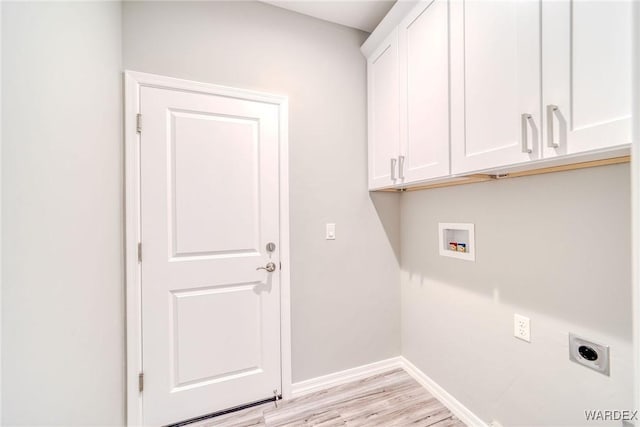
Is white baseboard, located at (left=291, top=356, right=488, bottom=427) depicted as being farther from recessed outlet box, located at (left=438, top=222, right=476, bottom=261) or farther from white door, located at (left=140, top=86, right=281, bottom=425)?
recessed outlet box, located at (left=438, top=222, right=476, bottom=261)

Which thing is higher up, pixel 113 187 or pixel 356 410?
pixel 113 187

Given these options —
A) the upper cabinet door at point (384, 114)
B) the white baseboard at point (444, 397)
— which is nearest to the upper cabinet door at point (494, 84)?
the upper cabinet door at point (384, 114)

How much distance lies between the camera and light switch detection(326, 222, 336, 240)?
1922 millimetres

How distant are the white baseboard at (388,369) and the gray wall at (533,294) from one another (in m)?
0.05

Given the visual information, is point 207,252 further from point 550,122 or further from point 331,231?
point 550,122

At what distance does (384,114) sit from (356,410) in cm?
193

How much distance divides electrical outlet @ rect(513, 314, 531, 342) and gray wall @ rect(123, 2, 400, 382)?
2.92 feet

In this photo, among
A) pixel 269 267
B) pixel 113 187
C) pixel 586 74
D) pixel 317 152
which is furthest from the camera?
pixel 317 152

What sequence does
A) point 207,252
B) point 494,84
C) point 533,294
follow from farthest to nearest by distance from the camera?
point 207,252 → point 533,294 → point 494,84

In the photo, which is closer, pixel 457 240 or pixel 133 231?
pixel 133 231

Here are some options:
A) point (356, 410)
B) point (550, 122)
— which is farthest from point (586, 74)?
point (356, 410)

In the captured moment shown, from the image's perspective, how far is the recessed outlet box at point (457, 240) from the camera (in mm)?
1517

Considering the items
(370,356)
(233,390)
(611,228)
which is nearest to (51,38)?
(233,390)

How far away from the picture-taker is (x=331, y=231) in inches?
75.9
